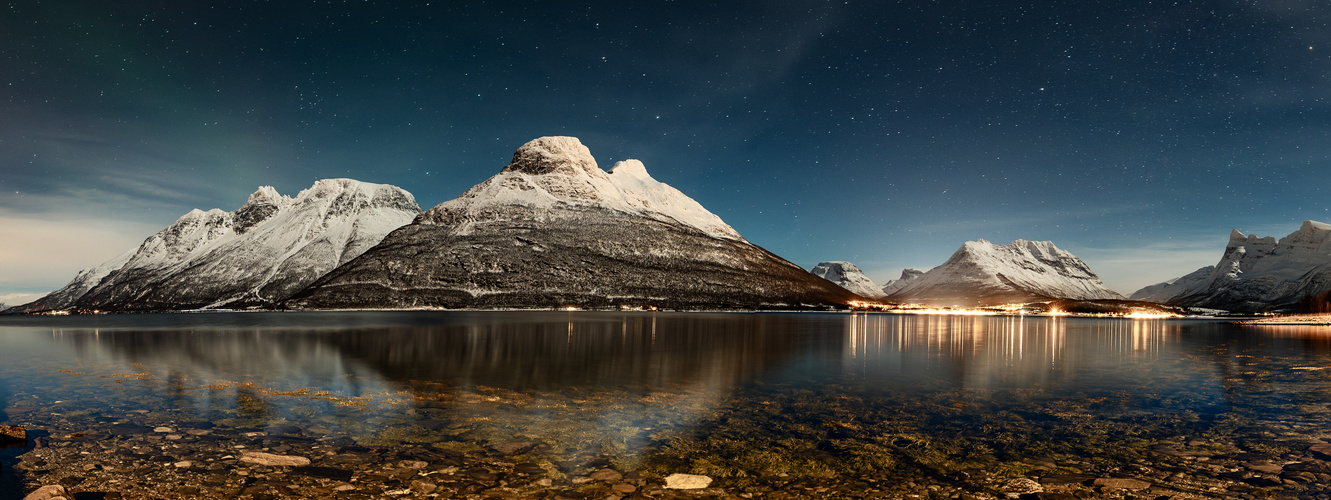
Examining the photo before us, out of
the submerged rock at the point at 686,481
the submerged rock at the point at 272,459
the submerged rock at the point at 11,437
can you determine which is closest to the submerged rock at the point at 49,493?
the submerged rock at the point at 272,459

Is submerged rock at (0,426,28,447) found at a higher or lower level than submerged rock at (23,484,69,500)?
lower

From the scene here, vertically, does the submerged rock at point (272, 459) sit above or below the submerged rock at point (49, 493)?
below

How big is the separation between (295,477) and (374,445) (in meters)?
3.10

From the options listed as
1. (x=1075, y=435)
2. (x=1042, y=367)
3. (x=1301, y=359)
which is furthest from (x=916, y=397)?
(x=1301, y=359)

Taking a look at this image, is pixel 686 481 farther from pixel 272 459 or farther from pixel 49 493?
pixel 49 493

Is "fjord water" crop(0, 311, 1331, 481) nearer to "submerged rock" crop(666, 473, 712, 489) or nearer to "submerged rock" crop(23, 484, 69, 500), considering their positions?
"submerged rock" crop(666, 473, 712, 489)

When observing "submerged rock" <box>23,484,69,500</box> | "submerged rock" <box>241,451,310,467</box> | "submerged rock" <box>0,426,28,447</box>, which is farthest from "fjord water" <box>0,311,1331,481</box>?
"submerged rock" <box>23,484,69,500</box>

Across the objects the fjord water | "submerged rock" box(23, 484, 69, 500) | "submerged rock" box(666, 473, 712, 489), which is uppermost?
"submerged rock" box(666, 473, 712, 489)

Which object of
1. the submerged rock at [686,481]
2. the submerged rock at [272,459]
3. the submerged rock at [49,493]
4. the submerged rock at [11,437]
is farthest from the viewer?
the submerged rock at [11,437]

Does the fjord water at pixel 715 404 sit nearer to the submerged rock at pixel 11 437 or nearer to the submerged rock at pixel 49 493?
the submerged rock at pixel 11 437

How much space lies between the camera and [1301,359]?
4806 cm

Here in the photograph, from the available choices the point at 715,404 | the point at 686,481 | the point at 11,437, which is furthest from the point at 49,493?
the point at 715,404

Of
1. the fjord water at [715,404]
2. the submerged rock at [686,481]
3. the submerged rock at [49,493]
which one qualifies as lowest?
the fjord water at [715,404]

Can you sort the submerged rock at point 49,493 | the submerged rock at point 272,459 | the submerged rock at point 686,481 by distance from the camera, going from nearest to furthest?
the submerged rock at point 49,493, the submerged rock at point 686,481, the submerged rock at point 272,459
